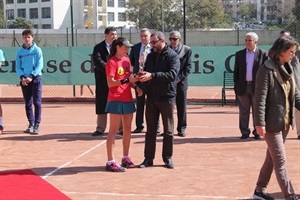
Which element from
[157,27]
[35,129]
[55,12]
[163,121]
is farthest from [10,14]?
[163,121]

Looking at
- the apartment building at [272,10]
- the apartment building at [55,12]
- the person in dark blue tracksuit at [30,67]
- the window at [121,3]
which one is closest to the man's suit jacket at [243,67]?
the person in dark blue tracksuit at [30,67]

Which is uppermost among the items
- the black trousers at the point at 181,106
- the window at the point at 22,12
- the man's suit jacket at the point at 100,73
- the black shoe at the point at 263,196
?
the window at the point at 22,12

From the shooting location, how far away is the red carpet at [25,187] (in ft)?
23.3

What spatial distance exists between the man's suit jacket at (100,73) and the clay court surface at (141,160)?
0.68 metres

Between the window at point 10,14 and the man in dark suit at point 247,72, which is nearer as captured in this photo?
the man in dark suit at point 247,72

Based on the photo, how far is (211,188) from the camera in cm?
745

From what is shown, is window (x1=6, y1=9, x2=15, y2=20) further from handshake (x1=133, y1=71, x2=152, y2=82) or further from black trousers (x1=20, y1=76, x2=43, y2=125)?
handshake (x1=133, y1=71, x2=152, y2=82)

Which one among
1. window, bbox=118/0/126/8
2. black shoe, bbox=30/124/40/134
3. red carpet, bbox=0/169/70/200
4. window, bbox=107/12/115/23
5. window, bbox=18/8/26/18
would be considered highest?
window, bbox=118/0/126/8

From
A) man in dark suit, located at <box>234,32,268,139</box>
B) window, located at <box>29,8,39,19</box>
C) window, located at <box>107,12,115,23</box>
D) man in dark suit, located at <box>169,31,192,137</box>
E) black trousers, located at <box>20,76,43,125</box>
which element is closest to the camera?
man in dark suit, located at <box>234,32,268,139</box>

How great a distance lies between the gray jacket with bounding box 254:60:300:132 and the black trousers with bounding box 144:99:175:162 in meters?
2.21

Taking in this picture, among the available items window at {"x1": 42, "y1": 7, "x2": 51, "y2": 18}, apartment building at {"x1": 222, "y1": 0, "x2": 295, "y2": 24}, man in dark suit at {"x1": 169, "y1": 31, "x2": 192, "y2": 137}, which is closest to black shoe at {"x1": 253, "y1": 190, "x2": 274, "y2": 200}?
man in dark suit at {"x1": 169, "y1": 31, "x2": 192, "y2": 137}

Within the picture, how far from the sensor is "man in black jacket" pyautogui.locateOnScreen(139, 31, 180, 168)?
8.30 metres

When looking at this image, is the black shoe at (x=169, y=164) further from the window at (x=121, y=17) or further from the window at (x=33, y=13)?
the window at (x=33, y=13)

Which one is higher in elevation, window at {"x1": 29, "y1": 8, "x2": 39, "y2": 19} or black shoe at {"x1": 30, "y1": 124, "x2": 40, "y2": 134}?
window at {"x1": 29, "y1": 8, "x2": 39, "y2": 19}
